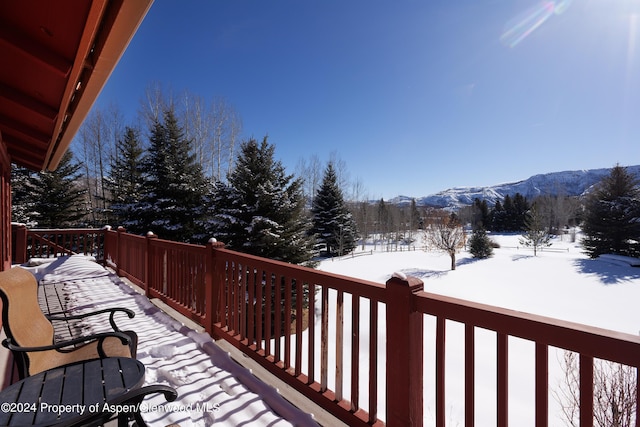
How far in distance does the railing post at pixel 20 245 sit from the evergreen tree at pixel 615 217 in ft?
103

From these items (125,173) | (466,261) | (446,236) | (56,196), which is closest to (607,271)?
(466,261)

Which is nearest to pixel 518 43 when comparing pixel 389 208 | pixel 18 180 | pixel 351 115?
pixel 351 115

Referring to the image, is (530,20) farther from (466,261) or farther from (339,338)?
(466,261)

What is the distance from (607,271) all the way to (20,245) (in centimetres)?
2670

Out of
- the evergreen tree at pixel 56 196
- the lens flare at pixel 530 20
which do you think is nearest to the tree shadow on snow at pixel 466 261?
the lens flare at pixel 530 20

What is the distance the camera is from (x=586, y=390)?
103 cm

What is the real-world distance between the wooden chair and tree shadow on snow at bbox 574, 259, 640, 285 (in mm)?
20868

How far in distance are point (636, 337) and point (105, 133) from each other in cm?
2470

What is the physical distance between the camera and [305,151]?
28.8m

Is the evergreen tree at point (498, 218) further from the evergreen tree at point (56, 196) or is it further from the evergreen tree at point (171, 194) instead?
the evergreen tree at point (56, 196)

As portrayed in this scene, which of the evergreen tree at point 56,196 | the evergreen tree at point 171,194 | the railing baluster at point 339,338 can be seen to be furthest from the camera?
the evergreen tree at point 56,196

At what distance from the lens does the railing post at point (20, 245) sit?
25.7 ft

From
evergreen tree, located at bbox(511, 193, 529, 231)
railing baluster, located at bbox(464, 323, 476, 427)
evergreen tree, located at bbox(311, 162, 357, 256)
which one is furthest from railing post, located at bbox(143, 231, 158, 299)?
evergreen tree, located at bbox(511, 193, 529, 231)

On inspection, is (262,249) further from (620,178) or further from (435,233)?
(620,178)
